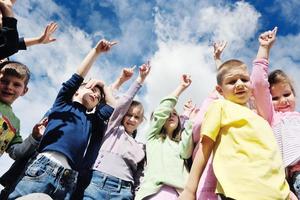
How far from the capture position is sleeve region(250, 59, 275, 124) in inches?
132

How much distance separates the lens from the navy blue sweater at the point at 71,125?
155 inches

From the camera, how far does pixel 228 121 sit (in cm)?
293

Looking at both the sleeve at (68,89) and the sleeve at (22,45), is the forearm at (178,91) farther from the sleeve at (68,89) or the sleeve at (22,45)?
the sleeve at (22,45)

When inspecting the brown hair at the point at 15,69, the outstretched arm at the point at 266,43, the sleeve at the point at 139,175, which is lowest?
the sleeve at the point at 139,175

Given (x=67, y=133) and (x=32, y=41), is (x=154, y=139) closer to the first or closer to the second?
(x=67, y=133)

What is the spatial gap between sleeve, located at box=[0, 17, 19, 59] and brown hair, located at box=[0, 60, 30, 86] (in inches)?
19.0

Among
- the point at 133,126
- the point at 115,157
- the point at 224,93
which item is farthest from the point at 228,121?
the point at 133,126

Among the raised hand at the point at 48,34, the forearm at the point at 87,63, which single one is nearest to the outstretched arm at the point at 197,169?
the forearm at the point at 87,63

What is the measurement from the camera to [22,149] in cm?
422

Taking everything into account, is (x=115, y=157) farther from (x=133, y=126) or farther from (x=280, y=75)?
(x=280, y=75)

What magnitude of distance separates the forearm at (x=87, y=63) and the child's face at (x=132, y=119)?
89cm

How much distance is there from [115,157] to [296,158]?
2079mm

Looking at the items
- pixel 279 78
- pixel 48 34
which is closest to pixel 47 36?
pixel 48 34

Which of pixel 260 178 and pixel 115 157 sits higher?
pixel 115 157
